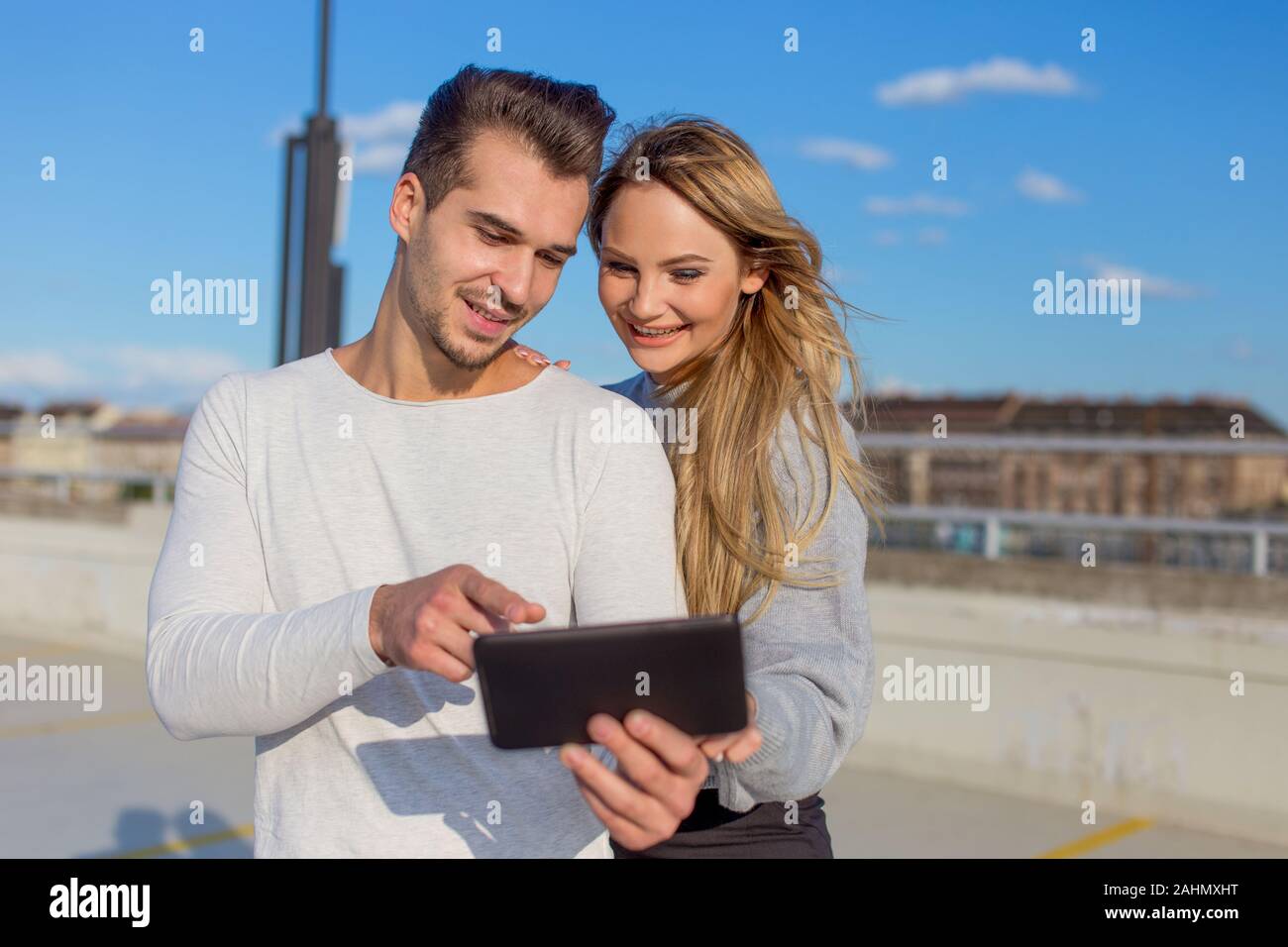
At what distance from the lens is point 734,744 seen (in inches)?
61.5

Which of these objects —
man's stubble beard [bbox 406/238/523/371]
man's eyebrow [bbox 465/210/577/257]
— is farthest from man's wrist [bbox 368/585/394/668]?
man's eyebrow [bbox 465/210/577/257]

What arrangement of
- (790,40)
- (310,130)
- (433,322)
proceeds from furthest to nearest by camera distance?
(310,130) < (790,40) < (433,322)

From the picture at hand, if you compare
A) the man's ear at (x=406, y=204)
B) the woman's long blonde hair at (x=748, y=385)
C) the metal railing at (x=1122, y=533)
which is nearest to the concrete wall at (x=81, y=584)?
the metal railing at (x=1122, y=533)

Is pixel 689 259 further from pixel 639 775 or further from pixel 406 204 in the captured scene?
pixel 639 775

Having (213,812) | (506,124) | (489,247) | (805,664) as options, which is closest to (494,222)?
(489,247)

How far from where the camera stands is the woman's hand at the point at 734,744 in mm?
1543

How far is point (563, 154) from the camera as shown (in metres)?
1.93

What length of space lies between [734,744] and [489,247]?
2.76ft

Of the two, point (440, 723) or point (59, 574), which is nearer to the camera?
point (440, 723)

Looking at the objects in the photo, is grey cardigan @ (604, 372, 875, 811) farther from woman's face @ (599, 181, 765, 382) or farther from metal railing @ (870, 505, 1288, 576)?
metal railing @ (870, 505, 1288, 576)
